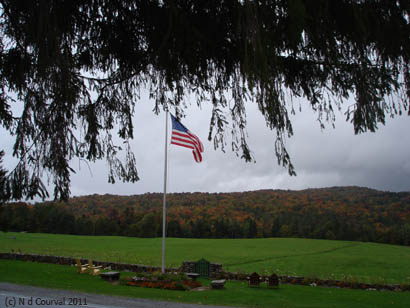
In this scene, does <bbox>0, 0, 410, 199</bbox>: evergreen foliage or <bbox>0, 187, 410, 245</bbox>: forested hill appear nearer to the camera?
<bbox>0, 0, 410, 199</bbox>: evergreen foliage

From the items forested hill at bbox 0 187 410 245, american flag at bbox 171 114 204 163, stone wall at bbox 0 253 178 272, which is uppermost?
american flag at bbox 171 114 204 163

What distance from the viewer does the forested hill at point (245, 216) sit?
70875 millimetres

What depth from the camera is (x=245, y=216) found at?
3406 inches

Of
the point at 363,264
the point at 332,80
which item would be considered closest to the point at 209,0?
the point at 332,80

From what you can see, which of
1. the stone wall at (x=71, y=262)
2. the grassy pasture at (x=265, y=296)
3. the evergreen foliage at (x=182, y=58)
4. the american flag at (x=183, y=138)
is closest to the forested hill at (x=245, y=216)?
the stone wall at (x=71, y=262)

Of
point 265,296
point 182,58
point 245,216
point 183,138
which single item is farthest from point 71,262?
point 245,216

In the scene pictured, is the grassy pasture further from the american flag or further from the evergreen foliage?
the evergreen foliage

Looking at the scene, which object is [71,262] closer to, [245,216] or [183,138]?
[183,138]

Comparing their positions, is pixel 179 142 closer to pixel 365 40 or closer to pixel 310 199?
pixel 365 40

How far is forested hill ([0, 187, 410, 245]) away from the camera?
2790 inches

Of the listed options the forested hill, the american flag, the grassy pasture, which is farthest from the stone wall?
the forested hill

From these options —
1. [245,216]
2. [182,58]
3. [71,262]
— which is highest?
[182,58]

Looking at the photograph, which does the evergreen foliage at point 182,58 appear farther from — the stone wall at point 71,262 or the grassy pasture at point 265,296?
the stone wall at point 71,262

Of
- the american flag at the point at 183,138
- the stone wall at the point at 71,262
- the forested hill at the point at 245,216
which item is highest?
the american flag at the point at 183,138
